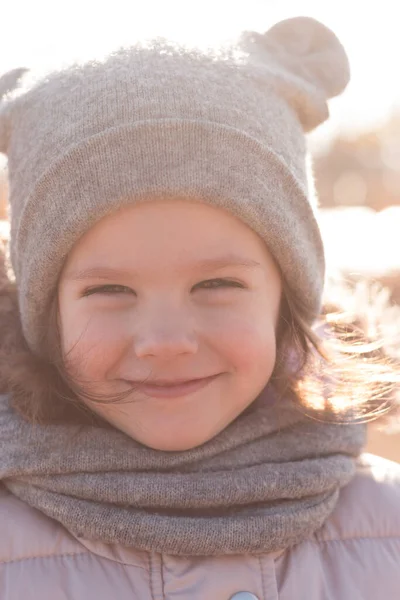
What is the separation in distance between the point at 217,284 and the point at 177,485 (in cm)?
39

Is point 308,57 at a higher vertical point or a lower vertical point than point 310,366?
higher

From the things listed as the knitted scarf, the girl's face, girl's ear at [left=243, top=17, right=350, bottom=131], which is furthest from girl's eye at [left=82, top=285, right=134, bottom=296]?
girl's ear at [left=243, top=17, right=350, bottom=131]

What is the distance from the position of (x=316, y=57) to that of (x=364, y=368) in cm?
76

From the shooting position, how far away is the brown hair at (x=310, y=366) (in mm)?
1702

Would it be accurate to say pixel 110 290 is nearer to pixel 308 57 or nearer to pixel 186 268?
pixel 186 268

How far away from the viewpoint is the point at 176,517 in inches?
59.6

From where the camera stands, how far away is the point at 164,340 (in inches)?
58.8

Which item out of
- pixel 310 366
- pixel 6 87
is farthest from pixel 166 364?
pixel 6 87

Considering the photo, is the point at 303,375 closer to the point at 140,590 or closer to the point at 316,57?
the point at 140,590

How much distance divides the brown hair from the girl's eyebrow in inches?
5.6

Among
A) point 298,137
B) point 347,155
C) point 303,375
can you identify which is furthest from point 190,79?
point 347,155

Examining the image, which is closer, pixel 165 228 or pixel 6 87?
pixel 165 228

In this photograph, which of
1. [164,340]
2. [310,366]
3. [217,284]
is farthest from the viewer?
[310,366]

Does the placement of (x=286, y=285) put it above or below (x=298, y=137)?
below
